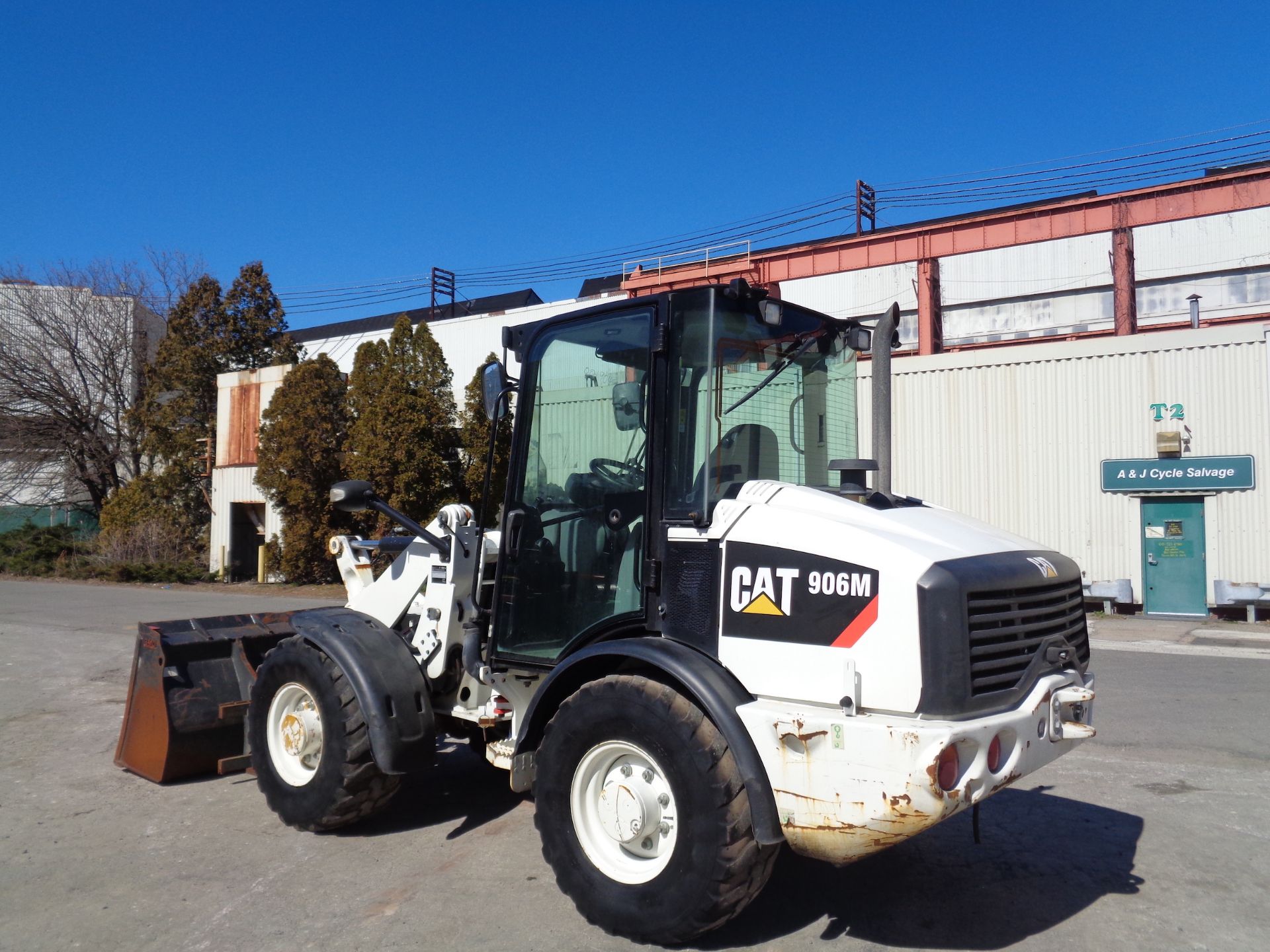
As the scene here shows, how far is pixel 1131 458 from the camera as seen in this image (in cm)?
1789

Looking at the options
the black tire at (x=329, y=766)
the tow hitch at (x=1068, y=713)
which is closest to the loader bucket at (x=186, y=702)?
the black tire at (x=329, y=766)

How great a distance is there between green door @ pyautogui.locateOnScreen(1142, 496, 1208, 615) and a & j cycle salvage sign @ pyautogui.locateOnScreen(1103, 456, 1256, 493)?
320mm

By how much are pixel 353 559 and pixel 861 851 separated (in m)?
3.73

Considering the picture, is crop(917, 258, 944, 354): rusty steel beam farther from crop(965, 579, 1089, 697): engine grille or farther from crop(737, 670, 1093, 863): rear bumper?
crop(737, 670, 1093, 863): rear bumper

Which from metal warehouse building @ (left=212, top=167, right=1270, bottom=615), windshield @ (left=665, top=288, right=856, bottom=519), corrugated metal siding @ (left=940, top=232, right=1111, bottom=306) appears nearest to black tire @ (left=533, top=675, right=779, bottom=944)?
windshield @ (left=665, top=288, right=856, bottom=519)

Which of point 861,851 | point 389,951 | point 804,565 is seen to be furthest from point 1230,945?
point 389,951

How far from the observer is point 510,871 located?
184 inches

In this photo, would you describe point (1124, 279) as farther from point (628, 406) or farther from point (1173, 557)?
point (628, 406)

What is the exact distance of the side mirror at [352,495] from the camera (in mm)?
4969

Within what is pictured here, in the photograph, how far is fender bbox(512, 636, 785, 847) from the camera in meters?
3.48

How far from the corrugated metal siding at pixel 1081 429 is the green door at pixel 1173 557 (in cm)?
18

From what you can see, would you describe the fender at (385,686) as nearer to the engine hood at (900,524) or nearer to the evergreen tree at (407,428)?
the engine hood at (900,524)

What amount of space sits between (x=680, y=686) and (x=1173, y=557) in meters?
16.6

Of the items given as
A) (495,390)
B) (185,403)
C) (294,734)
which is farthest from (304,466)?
(495,390)
